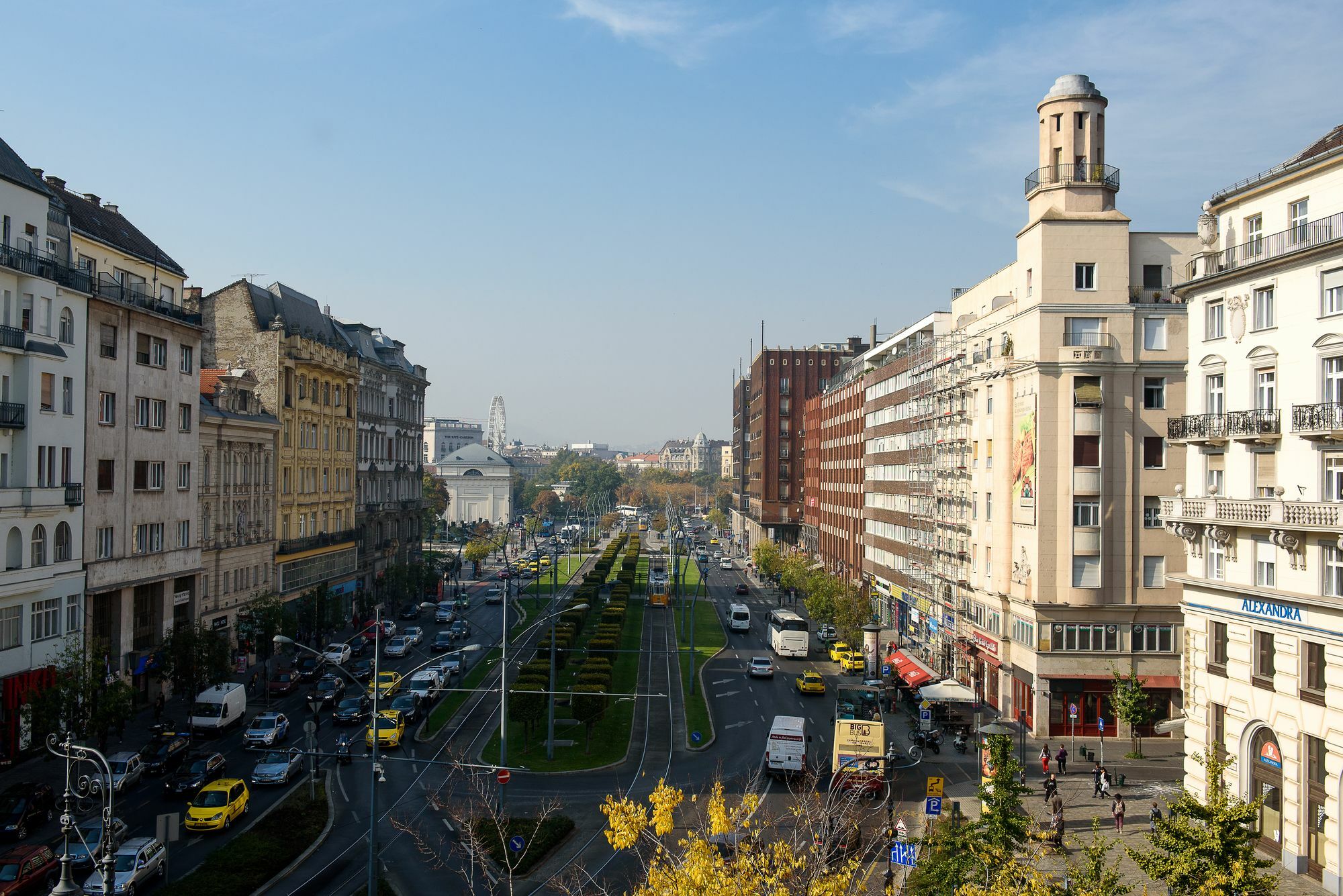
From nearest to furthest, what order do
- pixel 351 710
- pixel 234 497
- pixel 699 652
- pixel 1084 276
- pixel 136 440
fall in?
pixel 351 710
pixel 1084 276
pixel 136 440
pixel 234 497
pixel 699 652

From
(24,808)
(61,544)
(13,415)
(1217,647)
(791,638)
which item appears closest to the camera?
(24,808)

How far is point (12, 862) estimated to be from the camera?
2847 centimetres

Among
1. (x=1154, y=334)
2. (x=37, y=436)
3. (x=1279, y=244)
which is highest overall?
(x=1279, y=244)

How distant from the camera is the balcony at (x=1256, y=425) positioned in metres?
34.2

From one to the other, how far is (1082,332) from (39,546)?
48.0 m

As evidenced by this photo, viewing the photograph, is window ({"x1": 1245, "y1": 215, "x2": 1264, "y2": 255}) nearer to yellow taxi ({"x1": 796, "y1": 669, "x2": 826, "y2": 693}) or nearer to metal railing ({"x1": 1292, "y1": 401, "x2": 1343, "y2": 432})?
metal railing ({"x1": 1292, "y1": 401, "x2": 1343, "y2": 432})

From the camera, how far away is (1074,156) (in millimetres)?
52781

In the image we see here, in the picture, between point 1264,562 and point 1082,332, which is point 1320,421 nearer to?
point 1264,562

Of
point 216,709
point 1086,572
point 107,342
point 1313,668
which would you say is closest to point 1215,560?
point 1313,668

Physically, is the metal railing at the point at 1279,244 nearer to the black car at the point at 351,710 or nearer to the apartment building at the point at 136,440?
the black car at the point at 351,710

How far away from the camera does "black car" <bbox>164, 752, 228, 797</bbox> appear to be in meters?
38.6

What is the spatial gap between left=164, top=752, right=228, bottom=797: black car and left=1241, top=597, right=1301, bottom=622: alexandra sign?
1429 inches

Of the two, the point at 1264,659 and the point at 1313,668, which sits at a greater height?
the point at 1313,668

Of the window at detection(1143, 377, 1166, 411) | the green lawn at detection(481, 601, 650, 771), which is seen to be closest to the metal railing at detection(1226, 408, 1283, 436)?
the window at detection(1143, 377, 1166, 411)
